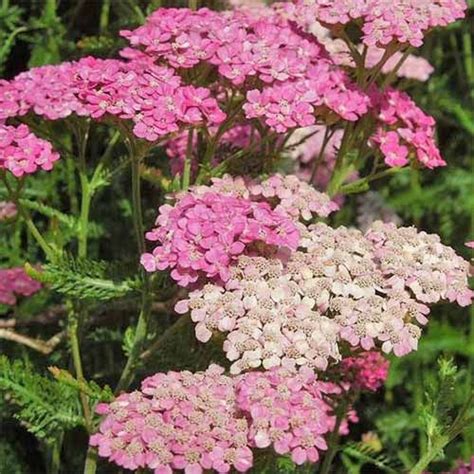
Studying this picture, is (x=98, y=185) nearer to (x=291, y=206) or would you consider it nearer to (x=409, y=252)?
(x=291, y=206)

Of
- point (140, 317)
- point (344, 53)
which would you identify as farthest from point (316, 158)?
point (140, 317)

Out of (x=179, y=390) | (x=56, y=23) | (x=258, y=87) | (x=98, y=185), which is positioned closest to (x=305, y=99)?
(x=258, y=87)

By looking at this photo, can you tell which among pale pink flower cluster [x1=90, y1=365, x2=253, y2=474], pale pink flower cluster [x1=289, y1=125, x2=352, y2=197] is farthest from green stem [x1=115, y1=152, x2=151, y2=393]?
pale pink flower cluster [x1=289, y1=125, x2=352, y2=197]

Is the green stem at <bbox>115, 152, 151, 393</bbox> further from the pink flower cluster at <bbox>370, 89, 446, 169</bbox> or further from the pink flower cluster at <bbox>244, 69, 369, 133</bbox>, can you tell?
the pink flower cluster at <bbox>370, 89, 446, 169</bbox>

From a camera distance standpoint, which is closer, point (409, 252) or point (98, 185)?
point (409, 252)

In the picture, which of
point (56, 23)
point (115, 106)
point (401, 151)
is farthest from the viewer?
point (56, 23)

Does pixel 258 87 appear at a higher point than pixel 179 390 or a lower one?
higher
